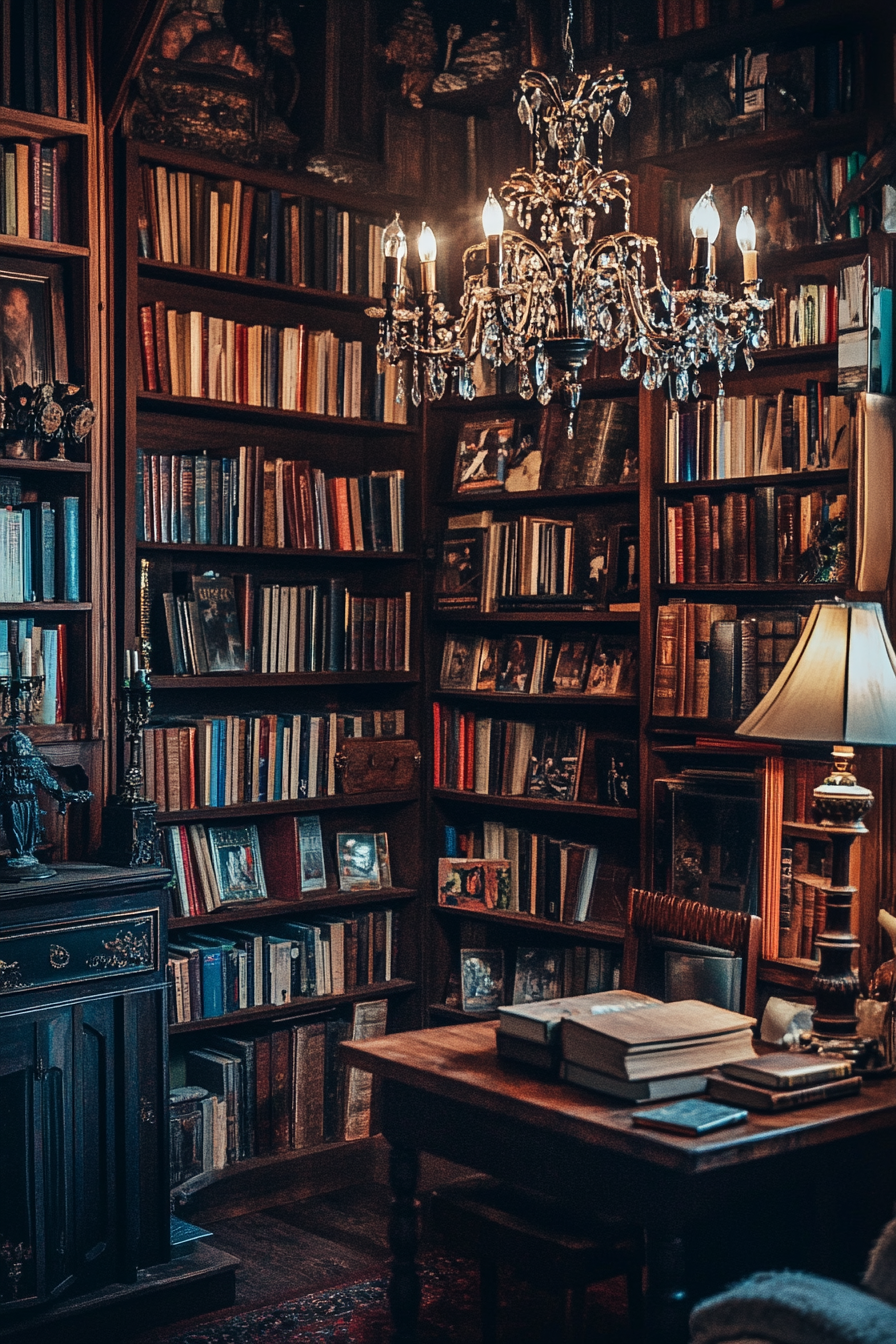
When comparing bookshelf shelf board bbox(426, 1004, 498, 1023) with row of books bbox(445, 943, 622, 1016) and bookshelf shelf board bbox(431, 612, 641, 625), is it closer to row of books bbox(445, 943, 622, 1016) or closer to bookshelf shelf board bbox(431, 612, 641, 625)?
row of books bbox(445, 943, 622, 1016)

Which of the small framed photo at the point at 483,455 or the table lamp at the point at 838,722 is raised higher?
the small framed photo at the point at 483,455

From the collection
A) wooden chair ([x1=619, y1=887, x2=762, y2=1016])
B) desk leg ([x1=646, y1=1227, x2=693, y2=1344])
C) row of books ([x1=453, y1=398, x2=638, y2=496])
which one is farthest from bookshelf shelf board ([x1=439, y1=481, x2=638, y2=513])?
desk leg ([x1=646, y1=1227, x2=693, y2=1344])

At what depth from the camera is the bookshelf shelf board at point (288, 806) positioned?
4328 millimetres

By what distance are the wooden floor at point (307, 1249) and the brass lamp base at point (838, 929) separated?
1069 mm

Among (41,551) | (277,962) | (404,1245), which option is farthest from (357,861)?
(404,1245)

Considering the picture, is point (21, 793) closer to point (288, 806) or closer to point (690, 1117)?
point (288, 806)

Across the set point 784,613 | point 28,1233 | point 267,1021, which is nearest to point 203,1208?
point 267,1021

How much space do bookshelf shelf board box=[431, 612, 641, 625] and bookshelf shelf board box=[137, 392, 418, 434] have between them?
23.4 inches

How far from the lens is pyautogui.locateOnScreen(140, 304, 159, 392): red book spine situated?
4230mm

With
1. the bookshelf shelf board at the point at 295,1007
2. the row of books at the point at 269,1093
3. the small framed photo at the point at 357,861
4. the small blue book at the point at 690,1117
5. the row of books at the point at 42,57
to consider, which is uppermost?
the row of books at the point at 42,57

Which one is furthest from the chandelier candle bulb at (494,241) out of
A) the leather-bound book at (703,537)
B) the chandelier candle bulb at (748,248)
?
the leather-bound book at (703,537)

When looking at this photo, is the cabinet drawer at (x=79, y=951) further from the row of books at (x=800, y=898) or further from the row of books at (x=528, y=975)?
the row of books at (x=800, y=898)

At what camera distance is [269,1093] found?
4.50m

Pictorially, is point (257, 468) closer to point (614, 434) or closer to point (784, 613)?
point (614, 434)
